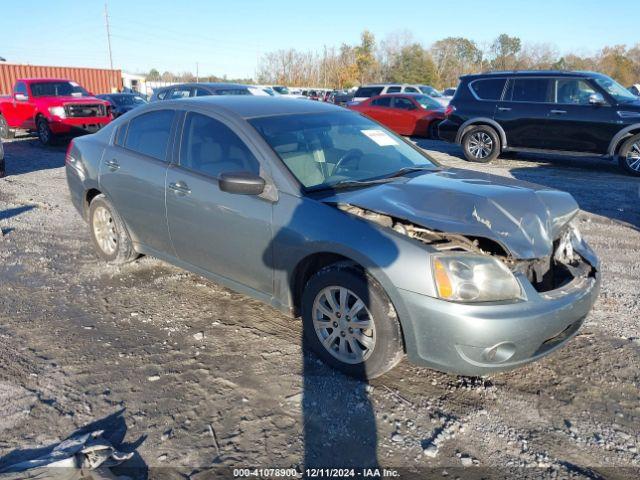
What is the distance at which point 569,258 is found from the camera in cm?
345

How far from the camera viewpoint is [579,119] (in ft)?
32.6

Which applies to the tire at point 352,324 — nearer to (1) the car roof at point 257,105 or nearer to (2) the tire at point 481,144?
(1) the car roof at point 257,105

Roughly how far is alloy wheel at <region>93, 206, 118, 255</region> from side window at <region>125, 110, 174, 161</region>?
79 centimetres

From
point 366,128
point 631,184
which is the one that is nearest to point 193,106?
point 366,128

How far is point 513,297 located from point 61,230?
18.2ft

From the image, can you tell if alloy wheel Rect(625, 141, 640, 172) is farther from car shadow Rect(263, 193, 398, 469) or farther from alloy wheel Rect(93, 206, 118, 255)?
alloy wheel Rect(93, 206, 118, 255)

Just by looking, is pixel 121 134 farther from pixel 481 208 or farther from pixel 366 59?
pixel 366 59

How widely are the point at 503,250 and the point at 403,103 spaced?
13926 millimetres

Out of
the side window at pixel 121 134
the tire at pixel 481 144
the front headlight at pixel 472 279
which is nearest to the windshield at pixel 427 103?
the tire at pixel 481 144

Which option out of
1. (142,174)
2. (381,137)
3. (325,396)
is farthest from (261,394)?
(381,137)

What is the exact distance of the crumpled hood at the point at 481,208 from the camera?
2932mm

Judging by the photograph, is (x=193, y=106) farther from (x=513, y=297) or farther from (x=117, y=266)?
(x=513, y=297)

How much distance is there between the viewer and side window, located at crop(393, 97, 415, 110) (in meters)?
16.0

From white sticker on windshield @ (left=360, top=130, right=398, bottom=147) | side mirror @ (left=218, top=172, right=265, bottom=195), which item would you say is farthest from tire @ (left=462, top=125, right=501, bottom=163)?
side mirror @ (left=218, top=172, right=265, bottom=195)
